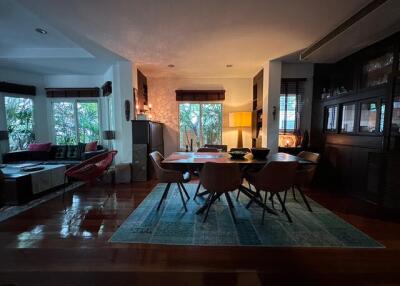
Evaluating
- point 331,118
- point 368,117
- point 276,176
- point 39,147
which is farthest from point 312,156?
point 39,147

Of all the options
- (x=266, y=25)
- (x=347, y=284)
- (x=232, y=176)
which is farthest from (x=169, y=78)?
(x=347, y=284)

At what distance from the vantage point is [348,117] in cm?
371

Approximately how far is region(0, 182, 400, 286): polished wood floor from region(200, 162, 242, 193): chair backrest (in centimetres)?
70

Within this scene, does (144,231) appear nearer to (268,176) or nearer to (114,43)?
(268,176)

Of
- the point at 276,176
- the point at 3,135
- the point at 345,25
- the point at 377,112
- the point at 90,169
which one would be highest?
the point at 345,25

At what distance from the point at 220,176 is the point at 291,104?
3.20 m

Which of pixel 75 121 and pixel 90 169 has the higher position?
pixel 75 121

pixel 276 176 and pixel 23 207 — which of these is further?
pixel 23 207

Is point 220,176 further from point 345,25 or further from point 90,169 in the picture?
point 345,25

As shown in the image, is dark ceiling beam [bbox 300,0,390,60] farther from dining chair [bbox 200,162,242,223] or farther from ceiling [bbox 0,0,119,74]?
ceiling [bbox 0,0,119,74]

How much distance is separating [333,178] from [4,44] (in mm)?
7117

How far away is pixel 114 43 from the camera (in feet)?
11.0

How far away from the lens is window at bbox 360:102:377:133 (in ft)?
10.3

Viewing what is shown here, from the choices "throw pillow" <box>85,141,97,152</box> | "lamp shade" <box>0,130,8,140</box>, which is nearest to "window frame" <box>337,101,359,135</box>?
"throw pillow" <box>85,141,97,152</box>
